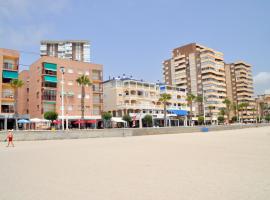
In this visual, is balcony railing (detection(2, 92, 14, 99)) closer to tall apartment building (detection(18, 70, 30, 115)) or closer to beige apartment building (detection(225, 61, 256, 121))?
tall apartment building (detection(18, 70, 30, 115))

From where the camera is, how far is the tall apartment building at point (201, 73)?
4422 inches

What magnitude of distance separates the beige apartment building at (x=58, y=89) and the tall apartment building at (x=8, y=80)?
6.35m

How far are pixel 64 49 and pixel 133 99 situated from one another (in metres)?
55.0

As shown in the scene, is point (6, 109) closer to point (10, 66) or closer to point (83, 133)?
point (10, 66)

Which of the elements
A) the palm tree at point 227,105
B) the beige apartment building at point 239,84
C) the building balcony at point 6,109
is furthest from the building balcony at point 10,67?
the beige apartment building at point 239,84

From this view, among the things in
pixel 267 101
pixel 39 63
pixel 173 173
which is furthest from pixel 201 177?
pixel 267 101

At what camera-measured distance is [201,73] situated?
11412cm

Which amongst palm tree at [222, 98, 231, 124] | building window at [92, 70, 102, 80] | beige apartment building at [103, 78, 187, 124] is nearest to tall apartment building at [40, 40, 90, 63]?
beige apartment building at [103, 78, 187, 124]

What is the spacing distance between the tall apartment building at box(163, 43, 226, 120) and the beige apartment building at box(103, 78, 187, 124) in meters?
31.7

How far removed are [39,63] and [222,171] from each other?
196 feet

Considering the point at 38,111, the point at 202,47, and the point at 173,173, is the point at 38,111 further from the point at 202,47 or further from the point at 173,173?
the point at 202,47

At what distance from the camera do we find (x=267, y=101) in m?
166

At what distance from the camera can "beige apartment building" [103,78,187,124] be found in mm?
74000

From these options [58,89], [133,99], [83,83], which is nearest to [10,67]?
[58,89]
